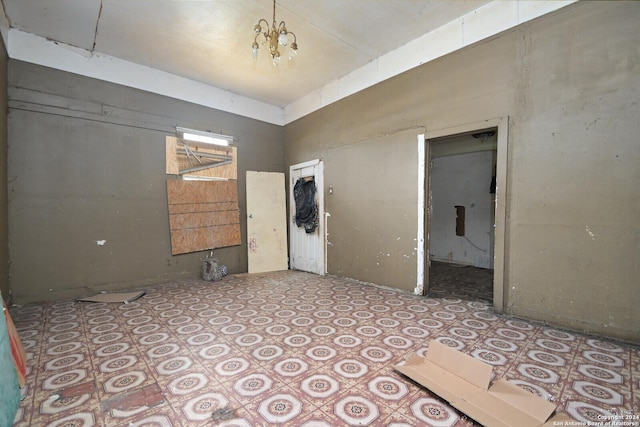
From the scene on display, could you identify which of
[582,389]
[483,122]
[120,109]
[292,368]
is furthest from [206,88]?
[582,389]

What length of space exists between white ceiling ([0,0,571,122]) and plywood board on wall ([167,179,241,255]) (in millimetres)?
1714

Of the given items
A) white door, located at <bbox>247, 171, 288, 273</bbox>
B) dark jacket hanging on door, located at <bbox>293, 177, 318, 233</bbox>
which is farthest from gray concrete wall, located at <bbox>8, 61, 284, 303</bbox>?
dark jacket hanging on door, located at <bbox>293, 177, 318, 233</bbox>

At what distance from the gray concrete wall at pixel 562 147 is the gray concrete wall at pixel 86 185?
3.58m

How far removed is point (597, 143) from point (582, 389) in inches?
73.9

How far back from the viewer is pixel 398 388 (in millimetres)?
1600

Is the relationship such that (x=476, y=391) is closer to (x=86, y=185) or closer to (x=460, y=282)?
(x=460, y=282)

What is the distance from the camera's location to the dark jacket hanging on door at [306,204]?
4750 millimetres

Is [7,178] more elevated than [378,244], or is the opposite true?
[7,178]

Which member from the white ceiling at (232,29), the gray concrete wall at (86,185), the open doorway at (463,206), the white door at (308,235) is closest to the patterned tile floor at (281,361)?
the gray concrete wall at (86,185)

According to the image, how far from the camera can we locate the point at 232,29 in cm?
309

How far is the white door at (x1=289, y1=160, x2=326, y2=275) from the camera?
183 inches

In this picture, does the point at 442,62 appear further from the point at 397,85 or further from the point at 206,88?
the point at 206,88

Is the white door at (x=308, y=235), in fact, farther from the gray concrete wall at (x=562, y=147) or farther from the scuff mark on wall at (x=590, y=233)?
the scuff mark on wall at (x=590, y=233)

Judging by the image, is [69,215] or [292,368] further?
[69,215]
